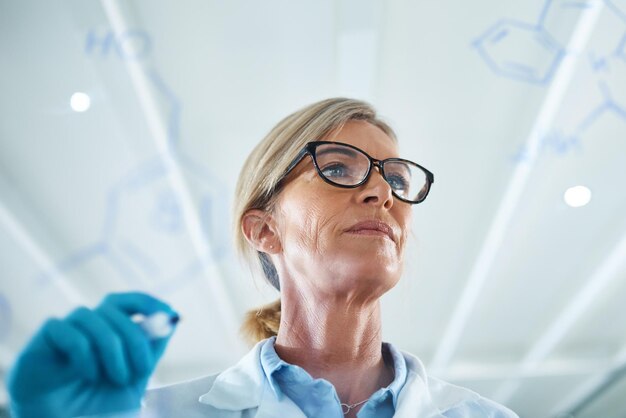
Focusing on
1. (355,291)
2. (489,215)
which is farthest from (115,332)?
(489,215)

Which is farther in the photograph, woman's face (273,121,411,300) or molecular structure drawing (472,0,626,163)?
molecular structure drawing (472,0,626,163)

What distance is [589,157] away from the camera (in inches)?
46.7

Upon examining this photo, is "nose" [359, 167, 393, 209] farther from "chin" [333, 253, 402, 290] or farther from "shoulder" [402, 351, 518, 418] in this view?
"shoulder" [402, 351, 518, 418]

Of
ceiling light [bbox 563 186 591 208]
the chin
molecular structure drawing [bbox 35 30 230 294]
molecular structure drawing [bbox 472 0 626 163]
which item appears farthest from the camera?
ceiling light [bbox 563 186 591 208]

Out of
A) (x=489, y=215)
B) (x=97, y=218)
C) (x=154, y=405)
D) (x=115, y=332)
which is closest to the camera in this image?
(x=115, y=332)

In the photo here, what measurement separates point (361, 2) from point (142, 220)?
614 millimetres

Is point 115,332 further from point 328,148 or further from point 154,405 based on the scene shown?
point 328,148

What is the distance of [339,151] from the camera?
27.9 inches

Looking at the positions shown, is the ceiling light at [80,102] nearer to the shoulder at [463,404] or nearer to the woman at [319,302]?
the woman at [319,302]

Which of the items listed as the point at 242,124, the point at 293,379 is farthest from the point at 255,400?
the point at 242,124

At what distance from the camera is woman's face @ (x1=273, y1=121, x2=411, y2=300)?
0.66m

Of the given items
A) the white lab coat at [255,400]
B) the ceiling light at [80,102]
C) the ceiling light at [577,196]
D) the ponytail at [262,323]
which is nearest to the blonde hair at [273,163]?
the ponytail at [262,323]

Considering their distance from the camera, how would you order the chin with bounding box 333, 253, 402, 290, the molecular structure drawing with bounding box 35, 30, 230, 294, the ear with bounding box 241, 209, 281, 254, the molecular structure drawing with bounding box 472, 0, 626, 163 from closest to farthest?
the chin with bounding box 333, 253, 402, 290
the ear with bounding box 241, 209, 281, 254
the molecular structure drawing with bounding box 472, 0, 626, 163
the molecular structure drawing with bounding box 35, 30, 230, 294

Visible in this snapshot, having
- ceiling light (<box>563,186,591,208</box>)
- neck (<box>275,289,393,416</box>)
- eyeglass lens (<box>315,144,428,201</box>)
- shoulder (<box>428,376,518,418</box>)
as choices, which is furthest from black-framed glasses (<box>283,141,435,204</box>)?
ceiling light (<box>563,186,591,208</box>)
